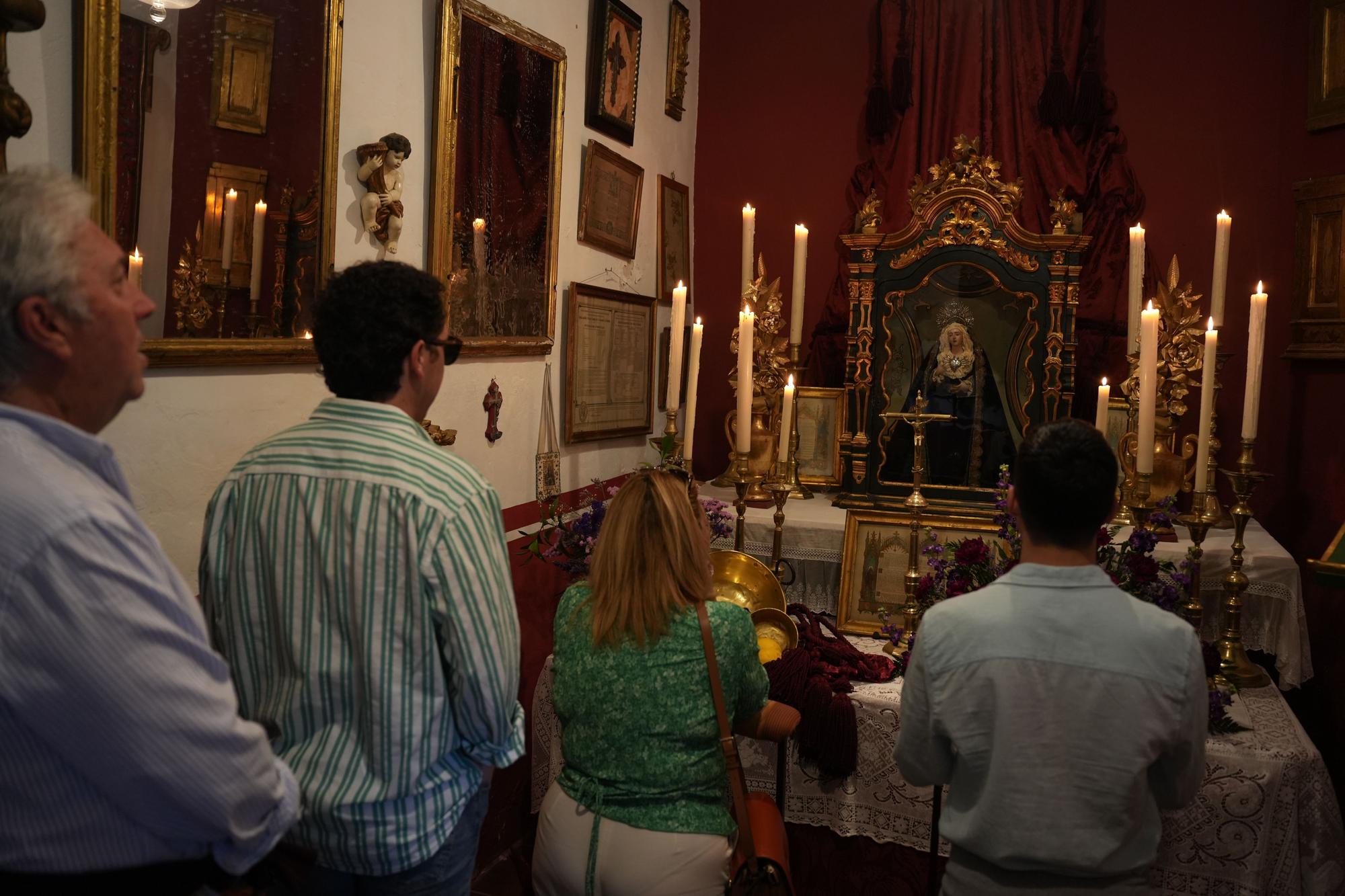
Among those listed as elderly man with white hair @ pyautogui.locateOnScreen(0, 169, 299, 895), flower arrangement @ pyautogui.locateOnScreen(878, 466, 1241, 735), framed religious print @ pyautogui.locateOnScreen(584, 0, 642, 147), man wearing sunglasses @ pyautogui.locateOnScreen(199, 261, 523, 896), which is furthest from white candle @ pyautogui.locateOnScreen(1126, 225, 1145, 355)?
elderly man with white hair @ pyautogui.locateOnScreen(0, 169, 299, 895)

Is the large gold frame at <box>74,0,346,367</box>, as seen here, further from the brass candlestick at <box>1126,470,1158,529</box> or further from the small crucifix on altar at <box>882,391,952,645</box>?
the brass candlestick at <box>1126,470,1158,529</box>

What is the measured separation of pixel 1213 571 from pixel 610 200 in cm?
239

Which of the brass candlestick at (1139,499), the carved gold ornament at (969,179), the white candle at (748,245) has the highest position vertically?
the carved gold ornament at (969,179)

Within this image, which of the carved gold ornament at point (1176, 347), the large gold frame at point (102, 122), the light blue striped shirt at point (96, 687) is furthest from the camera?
the carved gold ornament at point (1176, 347)

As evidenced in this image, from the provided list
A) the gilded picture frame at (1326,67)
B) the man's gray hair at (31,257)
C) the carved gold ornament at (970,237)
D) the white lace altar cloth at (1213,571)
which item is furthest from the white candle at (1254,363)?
the man's gray hair at (31,257)

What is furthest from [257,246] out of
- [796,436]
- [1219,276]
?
[1219,276]

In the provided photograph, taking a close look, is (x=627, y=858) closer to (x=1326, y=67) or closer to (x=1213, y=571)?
(x=1213, y=571)

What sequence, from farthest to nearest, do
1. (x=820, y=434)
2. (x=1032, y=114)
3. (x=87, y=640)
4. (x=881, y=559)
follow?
(x=1032, y=114)
(x=820, y=434)
(x=881, y=559)
(x=87, y=640)

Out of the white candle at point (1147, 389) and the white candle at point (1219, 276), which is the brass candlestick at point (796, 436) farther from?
the white candle at point (1219, 276)

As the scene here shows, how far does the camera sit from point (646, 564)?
82.9 inches

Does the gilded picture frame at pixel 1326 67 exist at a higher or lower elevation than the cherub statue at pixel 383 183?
higher

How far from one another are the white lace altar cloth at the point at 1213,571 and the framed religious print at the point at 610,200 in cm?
111

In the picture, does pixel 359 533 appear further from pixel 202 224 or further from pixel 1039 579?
pixel 1039 579

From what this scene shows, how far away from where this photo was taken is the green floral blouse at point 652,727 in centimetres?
202
